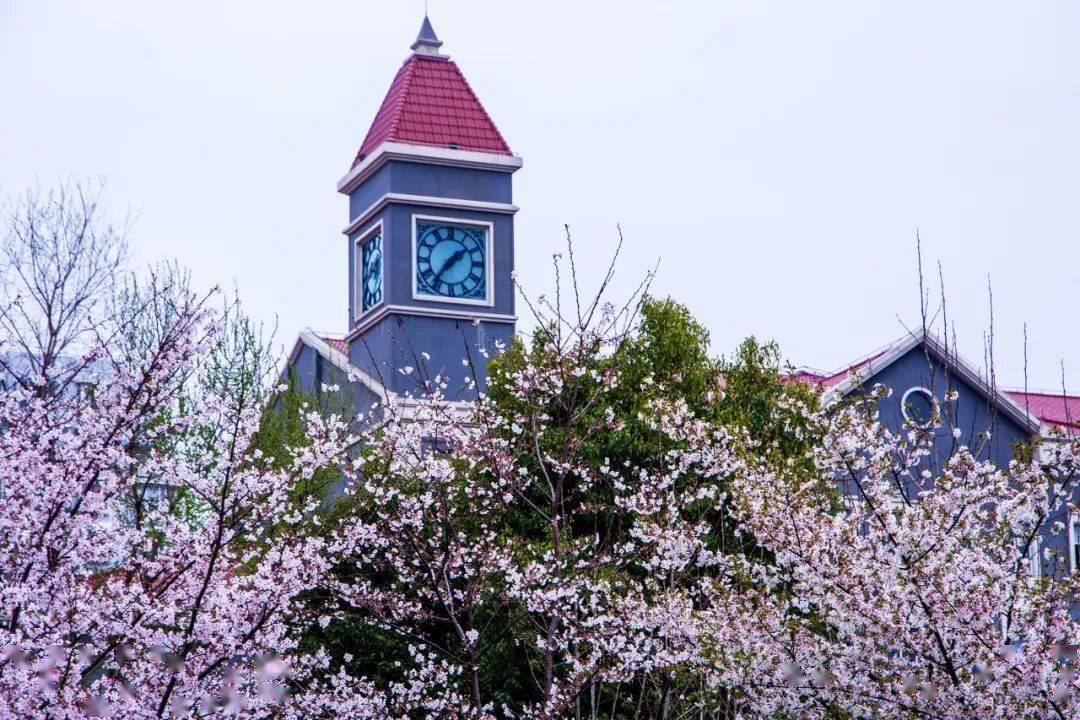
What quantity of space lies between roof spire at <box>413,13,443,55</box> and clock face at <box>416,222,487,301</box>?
4.69 metres

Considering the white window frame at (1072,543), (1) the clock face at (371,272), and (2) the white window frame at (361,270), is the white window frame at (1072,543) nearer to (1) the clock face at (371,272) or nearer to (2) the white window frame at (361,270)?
(2) the white window frame at (361,270)

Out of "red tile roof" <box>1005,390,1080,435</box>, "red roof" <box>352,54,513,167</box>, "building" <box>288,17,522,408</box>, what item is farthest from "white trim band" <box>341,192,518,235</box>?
"red tile roof" <box>1005,390,1080,435</box>

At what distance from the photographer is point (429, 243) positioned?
3322cm

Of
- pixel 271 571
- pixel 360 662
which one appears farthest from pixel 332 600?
pixel 271 571

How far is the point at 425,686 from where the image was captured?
1736 centimetres

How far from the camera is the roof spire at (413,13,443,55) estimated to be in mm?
35719

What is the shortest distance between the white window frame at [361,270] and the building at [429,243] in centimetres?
4

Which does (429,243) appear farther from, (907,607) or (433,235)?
(907,607)

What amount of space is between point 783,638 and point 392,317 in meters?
20.4

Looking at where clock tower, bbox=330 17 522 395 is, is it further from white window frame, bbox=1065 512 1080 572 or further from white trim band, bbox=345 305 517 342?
white window frame, bbox=1065 512 1080 572

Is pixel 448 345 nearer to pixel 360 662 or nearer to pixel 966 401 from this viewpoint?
pixel 966 401

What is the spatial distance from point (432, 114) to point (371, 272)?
3.56 meters

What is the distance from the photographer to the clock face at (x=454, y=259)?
109 feet

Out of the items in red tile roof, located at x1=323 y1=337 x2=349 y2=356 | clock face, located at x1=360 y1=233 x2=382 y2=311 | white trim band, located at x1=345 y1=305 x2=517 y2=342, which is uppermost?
clock face, located at x1=360 y1=233 x2=382 y2=311
